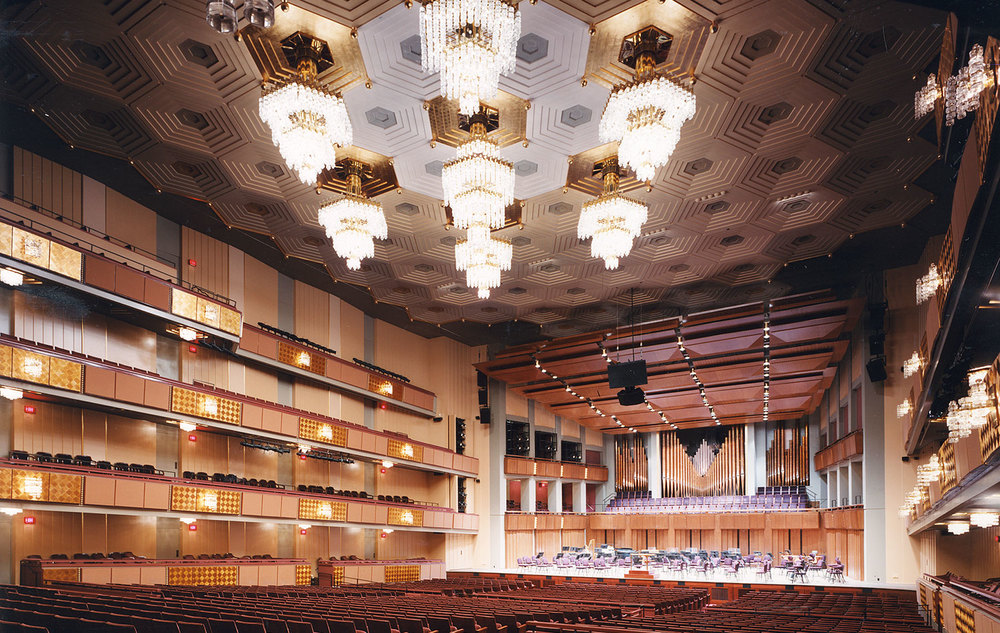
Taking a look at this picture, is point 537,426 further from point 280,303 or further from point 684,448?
point 280,303

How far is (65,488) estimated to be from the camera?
1201 centimetres

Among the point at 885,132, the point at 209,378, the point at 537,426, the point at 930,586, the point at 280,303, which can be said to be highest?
the point at 885,132

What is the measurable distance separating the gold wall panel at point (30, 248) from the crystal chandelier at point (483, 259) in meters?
7.19

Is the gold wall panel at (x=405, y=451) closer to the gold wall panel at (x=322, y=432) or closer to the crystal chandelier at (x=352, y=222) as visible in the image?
the gold wall panel at (x=322, y=432)

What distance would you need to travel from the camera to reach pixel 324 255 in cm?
1725

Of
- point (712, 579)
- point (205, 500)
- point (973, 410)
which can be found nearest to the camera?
point (973, 410)

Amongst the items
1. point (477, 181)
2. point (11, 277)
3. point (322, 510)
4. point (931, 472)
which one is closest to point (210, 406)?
point (322, 510)

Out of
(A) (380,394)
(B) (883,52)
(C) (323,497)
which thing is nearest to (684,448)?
(A) (380,394)

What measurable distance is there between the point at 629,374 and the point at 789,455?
47.1ft

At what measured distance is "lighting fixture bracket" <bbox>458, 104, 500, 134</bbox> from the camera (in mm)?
10766

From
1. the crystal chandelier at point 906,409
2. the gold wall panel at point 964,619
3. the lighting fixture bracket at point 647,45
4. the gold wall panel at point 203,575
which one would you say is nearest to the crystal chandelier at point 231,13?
the lighting fixture bracket at point 647,45

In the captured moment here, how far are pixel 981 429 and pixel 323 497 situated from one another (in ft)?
48.9

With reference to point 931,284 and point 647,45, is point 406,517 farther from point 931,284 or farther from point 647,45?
point 647,45

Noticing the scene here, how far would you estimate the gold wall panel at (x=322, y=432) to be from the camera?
1812 cm
